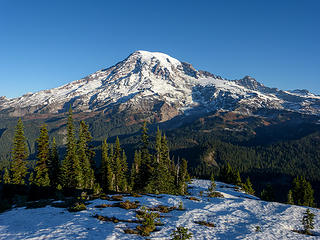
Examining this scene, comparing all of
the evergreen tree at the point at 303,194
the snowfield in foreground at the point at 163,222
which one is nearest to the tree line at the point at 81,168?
the snowfield in foreground at the point at 163,222

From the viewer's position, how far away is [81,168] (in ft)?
177

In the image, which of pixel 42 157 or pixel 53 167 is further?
pixel 53 167

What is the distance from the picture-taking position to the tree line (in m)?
51.0

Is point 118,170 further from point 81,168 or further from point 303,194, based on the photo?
point 303,194

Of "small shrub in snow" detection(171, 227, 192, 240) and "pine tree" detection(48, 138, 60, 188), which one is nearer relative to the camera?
"small shrub in snow" detection(171, 227, 192, 240)

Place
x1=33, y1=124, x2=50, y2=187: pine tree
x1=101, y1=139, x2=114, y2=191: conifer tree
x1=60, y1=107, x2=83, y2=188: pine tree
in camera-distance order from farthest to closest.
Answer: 1. x1=101, y1=139, x2=114, y2=191: conifer tree
2. x1=33, y1=124, x2=50, y2=187: pine tree
3. x1=60, y1=107, x2=83, y2=188: pine tree

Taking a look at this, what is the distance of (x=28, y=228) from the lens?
56.3 feet

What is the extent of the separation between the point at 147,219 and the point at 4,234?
10127 mm

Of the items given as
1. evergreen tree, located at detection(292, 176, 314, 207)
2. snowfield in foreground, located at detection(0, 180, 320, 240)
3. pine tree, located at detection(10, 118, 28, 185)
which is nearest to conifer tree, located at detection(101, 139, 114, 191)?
pine tree, located at detection(10, 118, 28, 185)

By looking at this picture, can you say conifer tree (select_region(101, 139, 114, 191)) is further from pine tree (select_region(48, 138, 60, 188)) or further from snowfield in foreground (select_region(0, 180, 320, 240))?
snowfield in foreground (select_region(0, 180, 320, 240))

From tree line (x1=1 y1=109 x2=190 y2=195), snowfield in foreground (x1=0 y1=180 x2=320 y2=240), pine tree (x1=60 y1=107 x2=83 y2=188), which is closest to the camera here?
snowfield in foreground (x1=0 y1=180 x2=320 y2=240)

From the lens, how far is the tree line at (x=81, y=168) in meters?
51.0

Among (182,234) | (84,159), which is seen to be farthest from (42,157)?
(182,234)

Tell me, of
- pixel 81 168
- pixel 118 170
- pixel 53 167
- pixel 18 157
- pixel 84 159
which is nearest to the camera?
pixel 18 157
